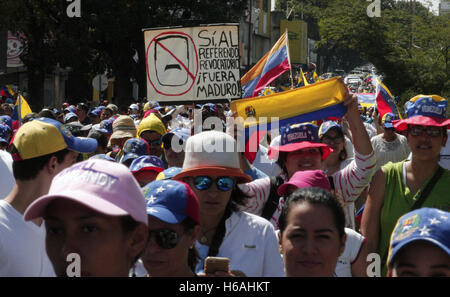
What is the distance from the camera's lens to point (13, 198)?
371 cm

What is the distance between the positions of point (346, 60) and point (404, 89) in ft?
307

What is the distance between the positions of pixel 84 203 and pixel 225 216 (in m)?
1.77

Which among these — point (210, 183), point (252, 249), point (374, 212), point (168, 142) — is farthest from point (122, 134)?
point (252, 249)

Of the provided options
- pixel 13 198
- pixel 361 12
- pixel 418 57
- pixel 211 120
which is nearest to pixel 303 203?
pixel 13 198

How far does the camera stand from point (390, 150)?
862 cm

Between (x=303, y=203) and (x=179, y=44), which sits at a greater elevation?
(x=179, y=44)

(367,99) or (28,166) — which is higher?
(28,166)

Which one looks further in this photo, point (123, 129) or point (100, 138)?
point (123, 129)

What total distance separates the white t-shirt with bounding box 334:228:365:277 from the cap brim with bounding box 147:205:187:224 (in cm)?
146

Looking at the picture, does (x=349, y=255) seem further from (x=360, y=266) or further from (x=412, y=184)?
(x=412, y=184)

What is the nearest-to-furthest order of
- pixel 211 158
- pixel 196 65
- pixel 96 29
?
pixel 211 158, pixel 196 65, pixel 96 29

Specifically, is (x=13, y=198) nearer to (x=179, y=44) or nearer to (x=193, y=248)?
(x=193, y=248)

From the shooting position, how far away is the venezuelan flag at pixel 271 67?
9.91 metres

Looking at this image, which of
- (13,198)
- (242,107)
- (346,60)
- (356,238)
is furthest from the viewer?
(346,60)
